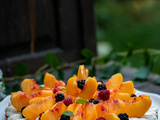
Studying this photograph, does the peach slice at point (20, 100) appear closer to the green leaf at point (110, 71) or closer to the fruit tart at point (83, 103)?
the fruit tart at point (83, 103)

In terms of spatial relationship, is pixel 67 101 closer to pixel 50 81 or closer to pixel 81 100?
pixel 81 100

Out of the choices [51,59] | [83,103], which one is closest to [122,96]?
[83,103]

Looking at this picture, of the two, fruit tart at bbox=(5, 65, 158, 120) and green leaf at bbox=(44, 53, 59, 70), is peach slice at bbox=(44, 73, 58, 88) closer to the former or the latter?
fruit tart at bbox=(5, 65, 158, 120)

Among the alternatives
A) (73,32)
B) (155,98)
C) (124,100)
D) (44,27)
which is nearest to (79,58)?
(73,32)


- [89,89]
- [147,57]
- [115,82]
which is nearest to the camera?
[89,89]

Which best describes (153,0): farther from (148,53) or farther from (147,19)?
(148,53)

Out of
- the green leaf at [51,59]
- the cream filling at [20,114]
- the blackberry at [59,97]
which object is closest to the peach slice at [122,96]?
the cream filling at [20,114]
